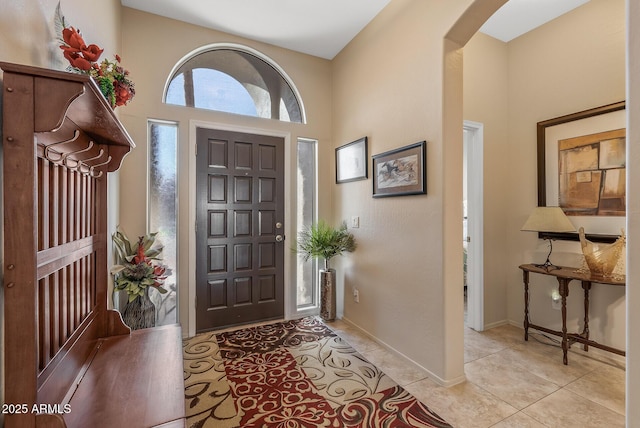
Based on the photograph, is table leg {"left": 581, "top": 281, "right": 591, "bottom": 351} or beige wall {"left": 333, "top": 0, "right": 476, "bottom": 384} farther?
table leg {"left": 581, "top": 281, "right": 591, "bottom": 351}

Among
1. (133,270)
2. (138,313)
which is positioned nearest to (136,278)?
(133,270)

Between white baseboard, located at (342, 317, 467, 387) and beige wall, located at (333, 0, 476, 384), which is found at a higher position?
beige wall, located at (333, 0, 476, 384)

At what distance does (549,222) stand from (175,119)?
3575mm

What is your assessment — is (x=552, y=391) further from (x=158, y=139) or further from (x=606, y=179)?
(x=158, y=139)

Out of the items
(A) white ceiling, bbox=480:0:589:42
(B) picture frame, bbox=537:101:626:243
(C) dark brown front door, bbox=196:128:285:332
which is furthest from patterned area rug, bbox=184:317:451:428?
(A) white ceiling, bbox=480:0:589:42

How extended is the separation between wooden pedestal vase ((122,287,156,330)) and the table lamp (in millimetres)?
3384

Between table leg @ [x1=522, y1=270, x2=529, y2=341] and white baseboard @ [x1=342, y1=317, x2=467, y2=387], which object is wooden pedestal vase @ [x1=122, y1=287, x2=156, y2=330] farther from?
table leg @ [x1=522, y1=270, x2=529, y2=341]

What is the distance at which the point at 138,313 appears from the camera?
7.61 ft

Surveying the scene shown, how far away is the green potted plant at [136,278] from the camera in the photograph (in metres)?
2.22

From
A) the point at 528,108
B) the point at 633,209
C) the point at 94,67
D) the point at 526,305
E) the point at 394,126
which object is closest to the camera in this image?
the point at 633,209

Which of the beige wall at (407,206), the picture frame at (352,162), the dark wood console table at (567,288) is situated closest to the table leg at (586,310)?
the dark wood console table at (567,288)

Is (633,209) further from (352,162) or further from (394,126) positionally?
(352,162)

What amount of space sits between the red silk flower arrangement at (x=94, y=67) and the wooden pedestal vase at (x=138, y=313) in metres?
1.58

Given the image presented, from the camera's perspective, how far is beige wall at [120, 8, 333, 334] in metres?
2.64
